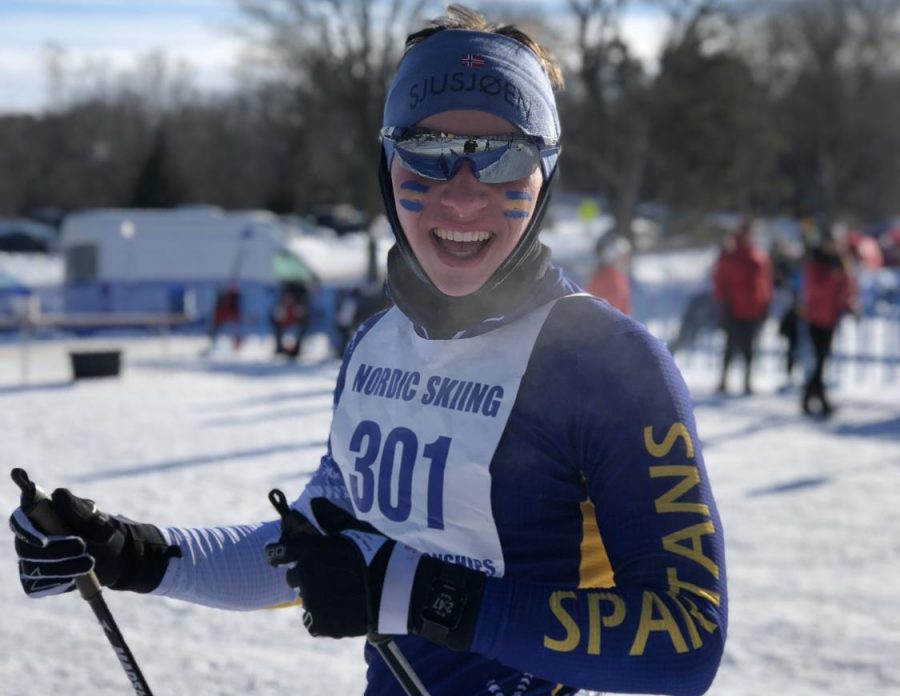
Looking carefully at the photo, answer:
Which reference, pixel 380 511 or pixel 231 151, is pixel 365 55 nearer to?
pixel 380 511

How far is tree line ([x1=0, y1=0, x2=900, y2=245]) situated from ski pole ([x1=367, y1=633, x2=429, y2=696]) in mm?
24473

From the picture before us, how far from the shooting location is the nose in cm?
187

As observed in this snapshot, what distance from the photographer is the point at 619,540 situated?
1656 millimetres

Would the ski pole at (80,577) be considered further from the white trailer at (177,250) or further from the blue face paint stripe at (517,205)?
the white trailer at (177,250)

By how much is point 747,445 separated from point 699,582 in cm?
900

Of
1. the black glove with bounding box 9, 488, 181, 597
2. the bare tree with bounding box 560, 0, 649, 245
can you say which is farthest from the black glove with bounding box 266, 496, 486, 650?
the bare tree with bounding box 560, 0, 649, 245

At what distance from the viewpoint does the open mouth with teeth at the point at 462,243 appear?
6.14ft

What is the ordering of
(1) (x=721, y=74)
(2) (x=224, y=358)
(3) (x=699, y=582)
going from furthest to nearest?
(1) (x=721, y=74)
(2) (x=224, y=358)
(3) (x=699, y=582)

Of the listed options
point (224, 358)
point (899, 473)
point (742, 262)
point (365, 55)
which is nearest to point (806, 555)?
point (899, 473)

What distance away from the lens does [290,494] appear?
26.1ft

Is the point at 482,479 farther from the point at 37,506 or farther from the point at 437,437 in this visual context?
the point at 37,506

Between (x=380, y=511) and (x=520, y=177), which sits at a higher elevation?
(x=520, y=177)

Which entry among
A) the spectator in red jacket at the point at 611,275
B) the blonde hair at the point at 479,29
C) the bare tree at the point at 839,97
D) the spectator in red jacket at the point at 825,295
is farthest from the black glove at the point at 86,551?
the bare tree at the point at 839,97

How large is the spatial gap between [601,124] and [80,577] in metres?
32.8
